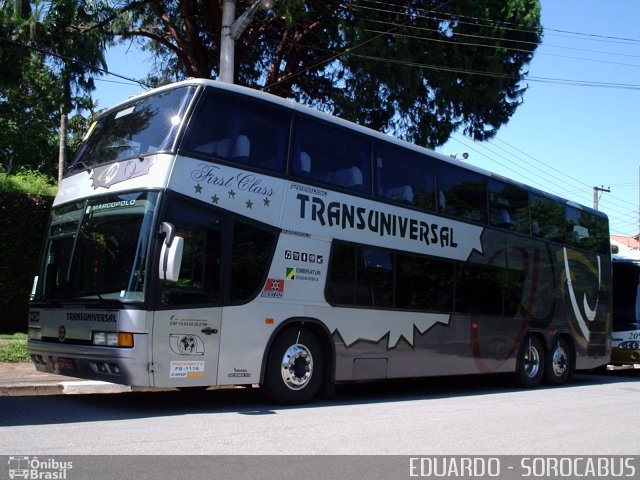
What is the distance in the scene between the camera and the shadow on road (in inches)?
310

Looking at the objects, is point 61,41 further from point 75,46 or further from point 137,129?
point 137,129

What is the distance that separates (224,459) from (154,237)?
283cm

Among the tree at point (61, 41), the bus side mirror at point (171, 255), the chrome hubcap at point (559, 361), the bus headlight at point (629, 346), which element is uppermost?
the tree at point (61, 41)

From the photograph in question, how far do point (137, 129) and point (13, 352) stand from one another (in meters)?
5.95

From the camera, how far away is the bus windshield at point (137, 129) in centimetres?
835

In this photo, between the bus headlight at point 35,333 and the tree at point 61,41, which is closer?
the bus headlight at point 35,333

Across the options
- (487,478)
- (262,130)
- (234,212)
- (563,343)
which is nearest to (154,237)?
(234,212)

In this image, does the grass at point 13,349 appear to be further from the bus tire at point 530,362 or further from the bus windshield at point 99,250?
the bus tire at point 530,362

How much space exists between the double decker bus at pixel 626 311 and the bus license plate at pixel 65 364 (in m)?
14.1

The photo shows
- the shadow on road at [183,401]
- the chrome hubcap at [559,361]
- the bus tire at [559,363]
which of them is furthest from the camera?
the chrome hubcap at [559,361]

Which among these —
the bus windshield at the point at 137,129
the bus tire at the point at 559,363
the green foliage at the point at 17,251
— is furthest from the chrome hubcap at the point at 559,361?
the green foliage at the point at 17,251

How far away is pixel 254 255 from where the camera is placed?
8758 millimetres

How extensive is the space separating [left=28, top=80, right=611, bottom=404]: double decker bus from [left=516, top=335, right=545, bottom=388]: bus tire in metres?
1.39

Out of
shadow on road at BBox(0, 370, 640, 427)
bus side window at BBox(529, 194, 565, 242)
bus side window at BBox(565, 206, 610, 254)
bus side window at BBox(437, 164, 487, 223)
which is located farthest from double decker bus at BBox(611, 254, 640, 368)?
bus side window at BBox(437, 164, 487, 223)
